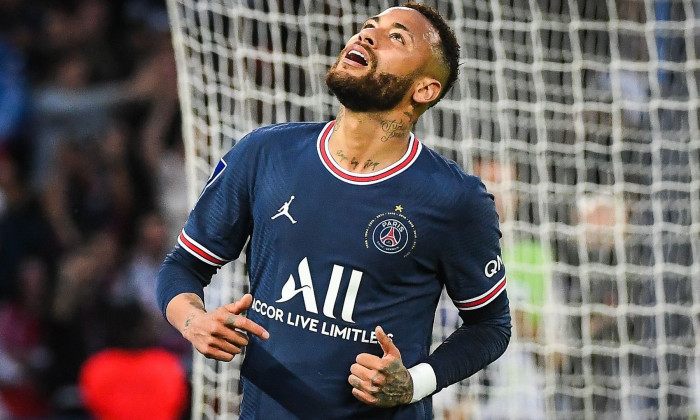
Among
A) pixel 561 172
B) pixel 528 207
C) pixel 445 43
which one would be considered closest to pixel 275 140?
pixel 445 43

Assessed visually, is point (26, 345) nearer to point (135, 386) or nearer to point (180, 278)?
point (135, 386)

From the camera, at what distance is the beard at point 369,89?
8.47 ft

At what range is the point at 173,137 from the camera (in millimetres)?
7160

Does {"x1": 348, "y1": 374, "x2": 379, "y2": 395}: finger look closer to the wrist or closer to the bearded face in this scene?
the wrist

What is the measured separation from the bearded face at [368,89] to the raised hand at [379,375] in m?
0.59

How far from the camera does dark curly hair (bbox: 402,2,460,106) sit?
2.78m

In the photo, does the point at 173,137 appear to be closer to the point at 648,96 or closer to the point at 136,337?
the point at 136,337

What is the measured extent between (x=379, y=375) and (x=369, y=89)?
0.72 m

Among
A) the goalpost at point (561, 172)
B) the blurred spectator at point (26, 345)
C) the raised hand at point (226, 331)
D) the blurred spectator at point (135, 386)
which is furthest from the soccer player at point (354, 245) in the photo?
the blurred spectator at point (26, 345)

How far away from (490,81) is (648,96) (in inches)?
36.9

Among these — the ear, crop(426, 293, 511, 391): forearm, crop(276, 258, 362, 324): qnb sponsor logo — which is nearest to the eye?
the ear

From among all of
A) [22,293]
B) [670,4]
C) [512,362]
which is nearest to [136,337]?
[22,293]

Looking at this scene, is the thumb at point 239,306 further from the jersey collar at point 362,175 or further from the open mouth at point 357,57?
the open mouth at point 357,57

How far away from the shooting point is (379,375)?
236 centimetres
